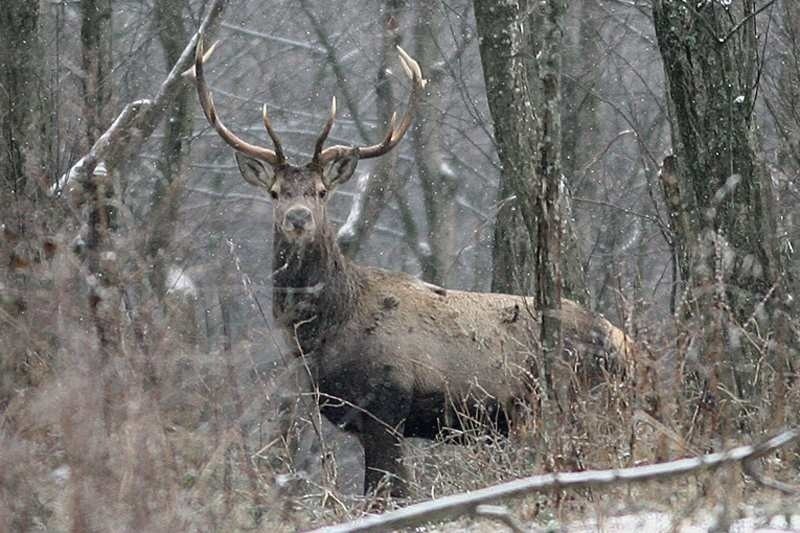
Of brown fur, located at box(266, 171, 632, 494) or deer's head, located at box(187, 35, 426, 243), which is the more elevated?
deer's head, located at box(187, 35, 426, 243)

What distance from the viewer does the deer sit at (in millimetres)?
9664

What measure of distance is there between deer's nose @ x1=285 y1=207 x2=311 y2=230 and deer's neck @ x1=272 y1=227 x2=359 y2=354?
17cm

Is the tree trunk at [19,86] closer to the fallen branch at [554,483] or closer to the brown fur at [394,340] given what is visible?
the brown fur at [394,340]

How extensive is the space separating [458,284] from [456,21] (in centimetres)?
516

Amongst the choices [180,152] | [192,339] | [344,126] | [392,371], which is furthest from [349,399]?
[344,126]

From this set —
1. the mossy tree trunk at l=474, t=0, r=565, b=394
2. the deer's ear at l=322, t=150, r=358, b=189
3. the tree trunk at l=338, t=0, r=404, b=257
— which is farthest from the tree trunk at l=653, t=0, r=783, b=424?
the tree trunk at l=338, t=0, r=404, b=257

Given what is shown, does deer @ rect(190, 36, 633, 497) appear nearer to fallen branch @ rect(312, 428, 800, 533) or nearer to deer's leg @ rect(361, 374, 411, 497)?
deer's leg @ rect(361, 374, 411, 497)

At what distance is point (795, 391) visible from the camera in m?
6.92

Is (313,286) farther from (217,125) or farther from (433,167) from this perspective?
(433,167)

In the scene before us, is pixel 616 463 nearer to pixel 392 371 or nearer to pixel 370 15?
pixel 392 371

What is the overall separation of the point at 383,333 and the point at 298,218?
91 centimetres

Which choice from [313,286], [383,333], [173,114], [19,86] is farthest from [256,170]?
[173,114]

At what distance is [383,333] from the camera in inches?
393

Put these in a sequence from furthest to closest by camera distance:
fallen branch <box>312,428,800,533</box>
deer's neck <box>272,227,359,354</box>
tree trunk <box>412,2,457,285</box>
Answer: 1. tree trunk <box>412,2,457,285</box>
2. deer's neck <box>272,227,359,354</box>
3. fallen branch <box>312,428,800,533</box>
